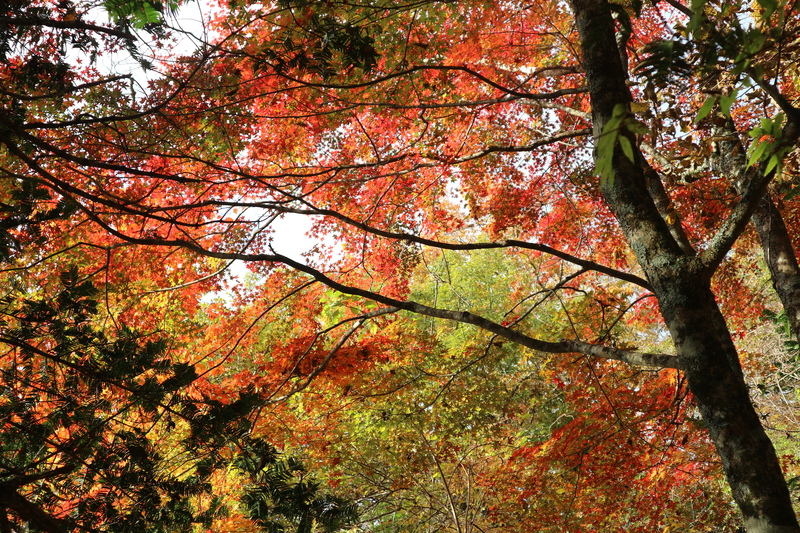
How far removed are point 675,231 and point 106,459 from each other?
3.87 m

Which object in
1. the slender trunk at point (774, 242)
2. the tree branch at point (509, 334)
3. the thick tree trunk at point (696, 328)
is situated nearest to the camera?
the thick tree trunk at point (696, 328)

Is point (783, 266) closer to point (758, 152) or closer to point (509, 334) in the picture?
point (509, 334)

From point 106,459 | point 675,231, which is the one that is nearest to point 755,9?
point 675,231

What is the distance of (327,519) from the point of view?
2.32 m

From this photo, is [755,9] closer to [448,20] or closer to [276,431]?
[448,20]

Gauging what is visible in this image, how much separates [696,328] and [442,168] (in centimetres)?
572

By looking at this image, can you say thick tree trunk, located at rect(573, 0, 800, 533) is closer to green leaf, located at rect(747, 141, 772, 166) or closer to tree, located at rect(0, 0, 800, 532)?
tree, located at rect(0, 0, 800, 532)

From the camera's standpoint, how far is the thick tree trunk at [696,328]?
228 cm

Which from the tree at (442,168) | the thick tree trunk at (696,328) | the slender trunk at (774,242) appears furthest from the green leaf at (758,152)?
the slender trunk at (774,242)

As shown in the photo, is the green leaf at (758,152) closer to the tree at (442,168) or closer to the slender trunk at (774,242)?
the tree at (442,168)

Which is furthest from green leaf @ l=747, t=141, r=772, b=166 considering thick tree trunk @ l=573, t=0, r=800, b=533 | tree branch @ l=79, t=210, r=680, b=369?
tree branch @ l=79, t=210, r=680, b=369

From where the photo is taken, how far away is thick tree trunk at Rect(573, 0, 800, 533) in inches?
89.7

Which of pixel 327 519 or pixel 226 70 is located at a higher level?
pixel 226 70

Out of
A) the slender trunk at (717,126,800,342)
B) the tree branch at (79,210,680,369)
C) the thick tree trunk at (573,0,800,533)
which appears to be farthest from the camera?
the slender trunk at (717,126,800,342)
